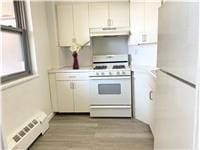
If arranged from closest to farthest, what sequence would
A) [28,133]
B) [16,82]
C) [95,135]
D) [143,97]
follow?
[16,82] → [28,133] → [95,135] → [143,97]

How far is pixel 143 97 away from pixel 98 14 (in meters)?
1.74

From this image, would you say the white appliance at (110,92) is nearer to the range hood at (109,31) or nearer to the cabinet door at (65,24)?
the range hood at (109,31)

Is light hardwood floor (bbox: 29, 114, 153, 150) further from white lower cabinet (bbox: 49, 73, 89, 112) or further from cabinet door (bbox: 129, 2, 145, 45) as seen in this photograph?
cabinet door (bbox: 129, 2, 145, 45)

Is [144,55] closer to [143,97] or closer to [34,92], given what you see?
[143,97]

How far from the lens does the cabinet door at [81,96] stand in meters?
3.33

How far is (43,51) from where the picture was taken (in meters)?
3.14

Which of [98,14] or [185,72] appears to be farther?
[98,14]

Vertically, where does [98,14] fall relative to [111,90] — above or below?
above

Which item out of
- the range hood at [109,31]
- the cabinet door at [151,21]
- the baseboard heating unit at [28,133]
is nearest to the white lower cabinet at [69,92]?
the baseboard heating unit at [28,133]

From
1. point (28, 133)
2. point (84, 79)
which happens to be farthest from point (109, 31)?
point (28, 133)

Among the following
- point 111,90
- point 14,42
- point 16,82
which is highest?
point 14,42

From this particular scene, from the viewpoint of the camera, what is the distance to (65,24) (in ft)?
11.5

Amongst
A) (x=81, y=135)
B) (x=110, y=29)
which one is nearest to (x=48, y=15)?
(x=110, y=29)

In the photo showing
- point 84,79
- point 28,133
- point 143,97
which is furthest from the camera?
point 84,79
